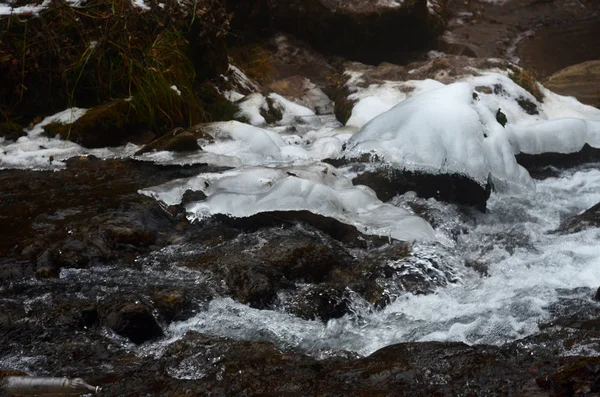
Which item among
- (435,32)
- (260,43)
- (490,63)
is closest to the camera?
(490,63)

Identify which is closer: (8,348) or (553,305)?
(8,348)

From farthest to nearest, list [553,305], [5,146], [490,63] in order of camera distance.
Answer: [490,63] → [5,146] → [553,305]

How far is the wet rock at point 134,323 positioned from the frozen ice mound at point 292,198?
1.05 meters

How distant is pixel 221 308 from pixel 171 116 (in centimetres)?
264

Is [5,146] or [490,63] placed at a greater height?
[490,63]

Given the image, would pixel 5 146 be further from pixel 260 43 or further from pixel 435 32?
pixel 435 32

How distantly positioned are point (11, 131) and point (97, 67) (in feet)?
2.64

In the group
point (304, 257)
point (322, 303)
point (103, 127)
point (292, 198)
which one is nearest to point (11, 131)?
point (103, 127)

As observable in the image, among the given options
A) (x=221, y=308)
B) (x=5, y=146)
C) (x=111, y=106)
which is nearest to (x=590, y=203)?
(x=221, y=308)

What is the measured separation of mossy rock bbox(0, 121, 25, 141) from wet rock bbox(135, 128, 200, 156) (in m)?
0.98

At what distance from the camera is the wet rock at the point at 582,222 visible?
3.82m

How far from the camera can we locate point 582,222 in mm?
3879

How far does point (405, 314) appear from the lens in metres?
2.98

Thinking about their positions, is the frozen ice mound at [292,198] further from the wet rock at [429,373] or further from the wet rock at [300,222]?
the wet rock at [429,373]
